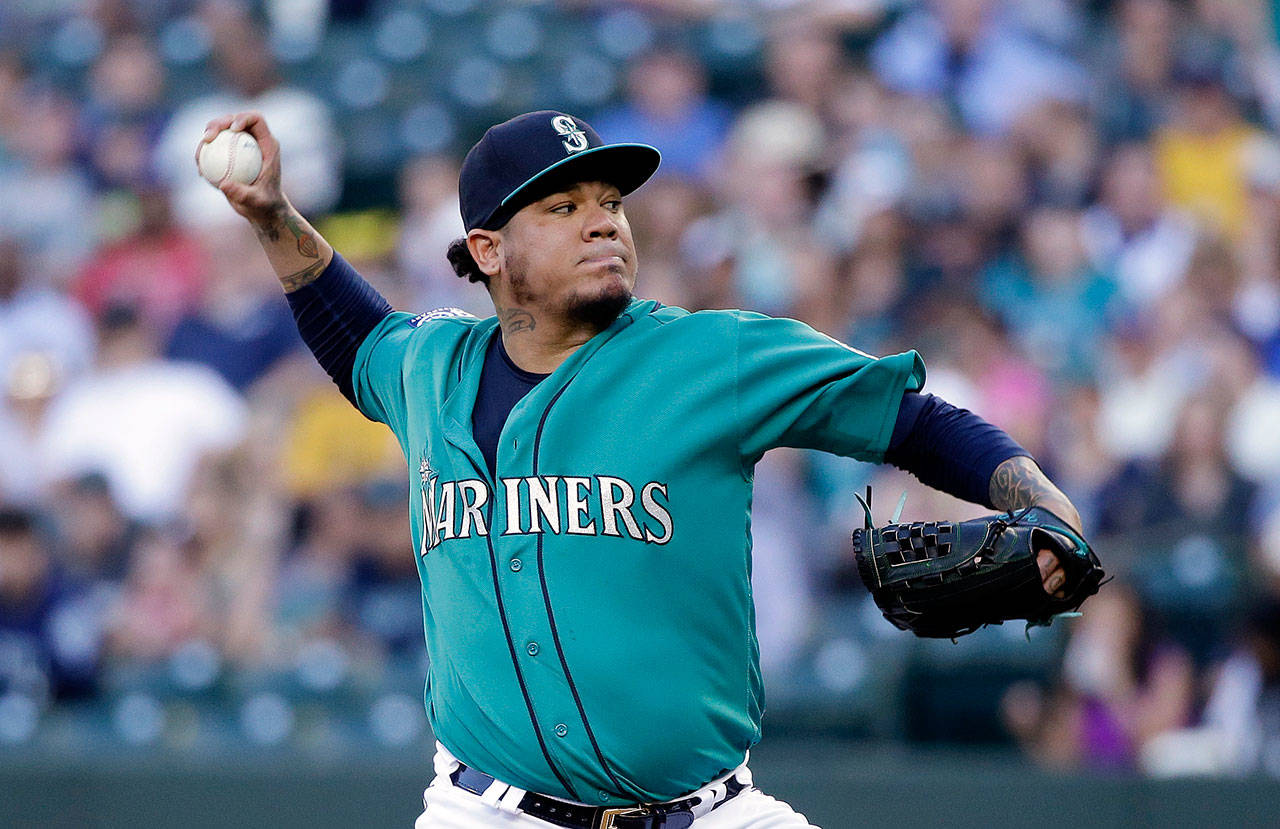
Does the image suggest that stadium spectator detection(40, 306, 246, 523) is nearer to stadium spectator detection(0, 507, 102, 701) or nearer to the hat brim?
stadium spectator detection(0, 507, 102, 701)

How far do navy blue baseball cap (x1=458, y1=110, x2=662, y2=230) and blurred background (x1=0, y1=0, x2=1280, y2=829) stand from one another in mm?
2587

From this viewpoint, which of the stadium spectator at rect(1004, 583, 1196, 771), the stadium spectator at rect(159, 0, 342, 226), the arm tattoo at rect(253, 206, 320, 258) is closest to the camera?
the arm tattoo at rect(253, 206, 320, 258)

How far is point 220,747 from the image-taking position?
5.79 metres

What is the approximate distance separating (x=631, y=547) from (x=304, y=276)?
1044 mm

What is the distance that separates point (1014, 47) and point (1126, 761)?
3945mm

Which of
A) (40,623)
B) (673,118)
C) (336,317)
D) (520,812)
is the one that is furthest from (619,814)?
(673,118)

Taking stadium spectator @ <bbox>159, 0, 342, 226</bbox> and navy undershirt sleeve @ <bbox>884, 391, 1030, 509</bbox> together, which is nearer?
navy undershirt sleeve @ <bbox>884, 391, 1030, 509</bbox>

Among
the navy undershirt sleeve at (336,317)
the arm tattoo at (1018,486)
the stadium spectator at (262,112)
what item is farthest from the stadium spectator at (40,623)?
the arm tattoo at (1018,486)

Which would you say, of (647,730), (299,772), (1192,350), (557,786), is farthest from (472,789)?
(1192,350)

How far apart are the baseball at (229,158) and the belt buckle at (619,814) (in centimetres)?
146

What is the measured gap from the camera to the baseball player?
2.66 m

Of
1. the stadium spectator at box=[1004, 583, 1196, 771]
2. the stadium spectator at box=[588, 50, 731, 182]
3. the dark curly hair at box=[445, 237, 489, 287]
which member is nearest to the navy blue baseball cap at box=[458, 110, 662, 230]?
the dark curly hair at box=[445, 237, 489, 287]

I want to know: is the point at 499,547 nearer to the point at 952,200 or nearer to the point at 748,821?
the point at 748,821

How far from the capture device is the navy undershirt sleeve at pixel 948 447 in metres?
2.53
